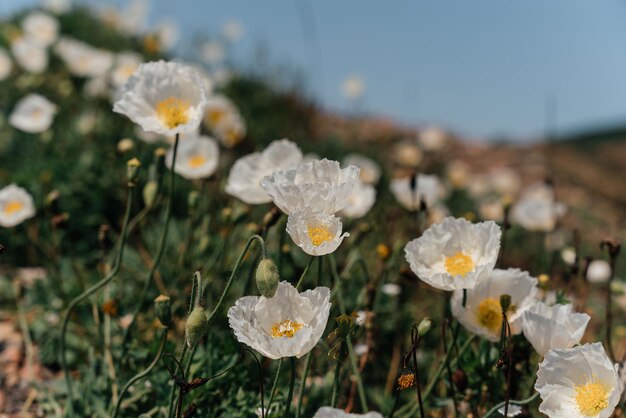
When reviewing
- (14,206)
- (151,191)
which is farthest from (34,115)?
(151,191)

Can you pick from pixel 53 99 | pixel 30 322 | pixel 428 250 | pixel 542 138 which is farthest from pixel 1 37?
pixel 542 138

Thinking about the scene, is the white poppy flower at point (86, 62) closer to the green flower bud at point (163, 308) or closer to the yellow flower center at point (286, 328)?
the green flower bud at point (163, 308)

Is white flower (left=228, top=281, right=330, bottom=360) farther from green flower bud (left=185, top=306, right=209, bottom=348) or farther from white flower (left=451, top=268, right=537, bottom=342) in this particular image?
white flower (left=451, top=268, right=537, bottom=342)

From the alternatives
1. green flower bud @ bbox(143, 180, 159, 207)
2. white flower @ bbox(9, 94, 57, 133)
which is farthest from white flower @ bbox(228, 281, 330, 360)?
white flower @ bbox(9, 94, 57, 133)

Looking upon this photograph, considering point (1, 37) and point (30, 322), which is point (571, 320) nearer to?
point (30, 322)

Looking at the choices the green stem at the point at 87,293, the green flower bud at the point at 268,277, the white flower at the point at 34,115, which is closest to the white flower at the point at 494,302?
the green flower bud at the point at 268,277

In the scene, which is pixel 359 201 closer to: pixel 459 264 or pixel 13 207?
pixel 459 264
